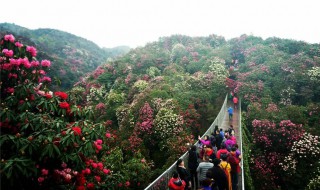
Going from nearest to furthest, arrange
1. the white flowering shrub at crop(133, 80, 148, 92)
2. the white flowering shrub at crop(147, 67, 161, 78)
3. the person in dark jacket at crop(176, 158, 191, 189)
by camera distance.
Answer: the person in dark jacket at crop(176, 158, 191, 189), the white flowering shrub at crop(133, 80, 148, 92), the white flowering shrub at crop(147, 67, 161, 78)

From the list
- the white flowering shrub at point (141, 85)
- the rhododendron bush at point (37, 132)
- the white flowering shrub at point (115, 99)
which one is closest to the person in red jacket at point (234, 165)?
the rhododendron bush at point (37, 132)

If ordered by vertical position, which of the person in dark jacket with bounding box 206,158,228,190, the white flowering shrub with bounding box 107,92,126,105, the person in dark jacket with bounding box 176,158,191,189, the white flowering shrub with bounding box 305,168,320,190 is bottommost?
the white flowering shrub with bounding box 305,168,320,190

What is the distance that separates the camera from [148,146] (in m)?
16.0

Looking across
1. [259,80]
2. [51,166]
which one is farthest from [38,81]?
[259,80]

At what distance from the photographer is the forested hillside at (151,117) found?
4.87 meters

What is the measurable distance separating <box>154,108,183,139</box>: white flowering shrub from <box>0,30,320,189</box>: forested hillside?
0.21ft

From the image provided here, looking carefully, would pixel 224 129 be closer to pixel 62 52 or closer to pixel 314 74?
pixel 314 74

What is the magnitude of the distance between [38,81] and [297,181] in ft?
48.5

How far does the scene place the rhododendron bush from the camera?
4336mm

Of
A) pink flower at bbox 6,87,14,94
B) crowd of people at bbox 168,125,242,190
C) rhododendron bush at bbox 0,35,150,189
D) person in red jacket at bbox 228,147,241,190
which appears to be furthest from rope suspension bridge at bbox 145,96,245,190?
pink flower at bbox 6,87,14,94

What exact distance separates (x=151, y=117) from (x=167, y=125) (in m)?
1.79

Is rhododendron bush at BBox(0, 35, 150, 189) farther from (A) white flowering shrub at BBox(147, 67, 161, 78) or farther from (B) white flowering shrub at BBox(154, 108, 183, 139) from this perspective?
(A) white flowering shrub at BBox(147, 67, 161, 78)

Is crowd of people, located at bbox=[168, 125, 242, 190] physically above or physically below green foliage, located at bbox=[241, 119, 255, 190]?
above

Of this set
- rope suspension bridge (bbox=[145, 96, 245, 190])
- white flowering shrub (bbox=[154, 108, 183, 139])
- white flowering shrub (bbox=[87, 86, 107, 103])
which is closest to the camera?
rope suspension bridge (bbox=[145, 96, 245, 190])
